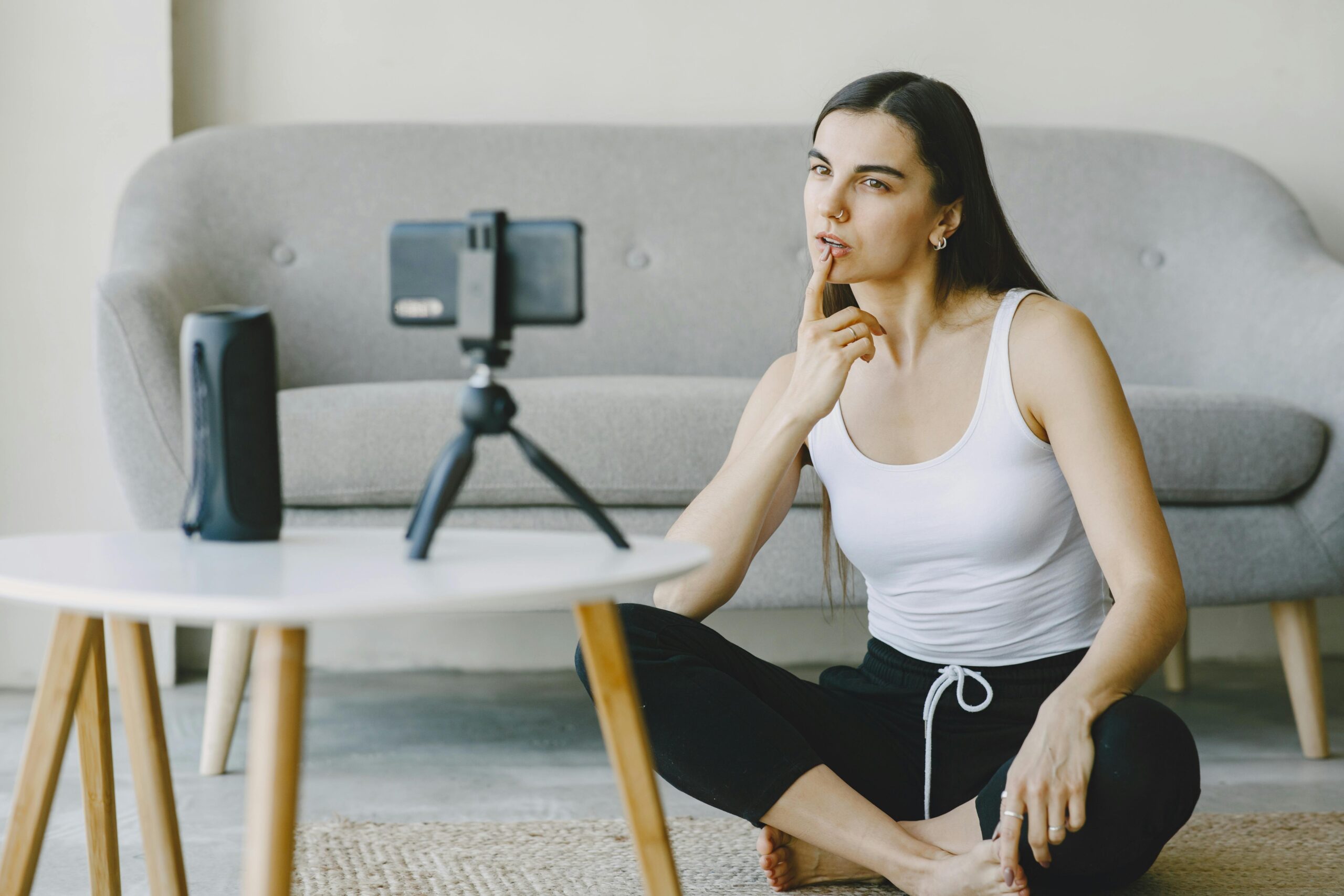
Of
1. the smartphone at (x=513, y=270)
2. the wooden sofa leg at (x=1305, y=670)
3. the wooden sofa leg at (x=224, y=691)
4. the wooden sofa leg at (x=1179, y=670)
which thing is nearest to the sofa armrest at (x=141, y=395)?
the wooden sofa leg at (x=224, y=691)

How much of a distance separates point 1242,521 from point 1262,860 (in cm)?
56

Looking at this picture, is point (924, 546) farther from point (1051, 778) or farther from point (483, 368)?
point (483, 368)

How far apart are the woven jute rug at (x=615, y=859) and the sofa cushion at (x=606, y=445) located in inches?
16.8

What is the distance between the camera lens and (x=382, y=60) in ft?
7.95

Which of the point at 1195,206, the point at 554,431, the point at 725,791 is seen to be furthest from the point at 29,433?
the point at 1195,206

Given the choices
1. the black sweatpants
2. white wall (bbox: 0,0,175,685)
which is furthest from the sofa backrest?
the black sweatpants

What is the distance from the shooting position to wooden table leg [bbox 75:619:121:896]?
3.00 ft

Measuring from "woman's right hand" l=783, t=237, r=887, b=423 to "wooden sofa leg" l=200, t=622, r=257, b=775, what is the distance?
828mm

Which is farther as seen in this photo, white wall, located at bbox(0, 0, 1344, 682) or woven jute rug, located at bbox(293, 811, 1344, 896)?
white wall, located at bbox(0, 0, 1344, 682)

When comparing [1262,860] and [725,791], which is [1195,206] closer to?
[1262,860]

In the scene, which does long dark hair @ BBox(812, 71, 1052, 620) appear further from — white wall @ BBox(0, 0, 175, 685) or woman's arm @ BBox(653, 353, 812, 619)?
white wall @ BBox(0, 0, 175, 685)

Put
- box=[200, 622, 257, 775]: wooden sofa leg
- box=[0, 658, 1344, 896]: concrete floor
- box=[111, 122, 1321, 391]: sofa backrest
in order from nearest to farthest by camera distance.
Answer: box=[0, 658, 1344, 896]: concrete floor, box=[200, 622, 257, 775]: wooden sofa leg, box=[111, 122, 1321, 391]: sofa backrest

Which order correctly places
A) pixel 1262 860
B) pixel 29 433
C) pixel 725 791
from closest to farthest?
pixel 725 791 → pixel 1262 860 → pixel 29 433

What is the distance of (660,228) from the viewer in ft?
7.48
